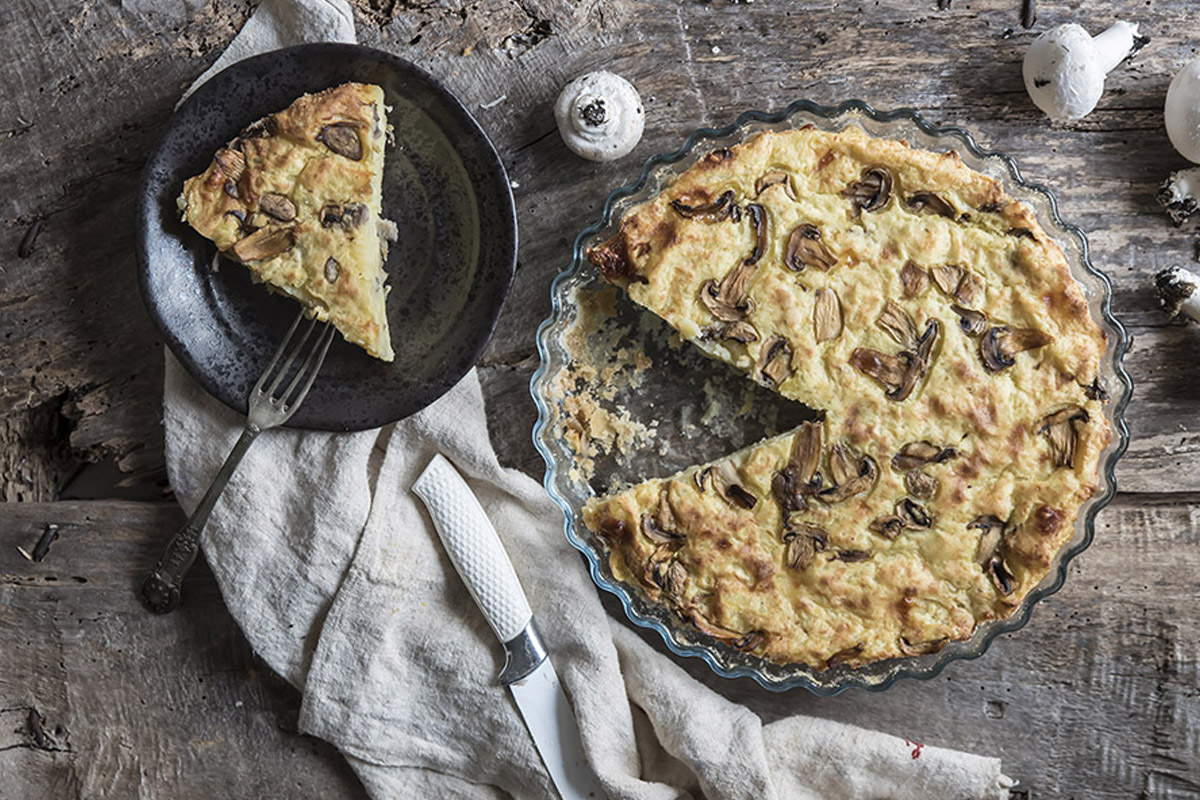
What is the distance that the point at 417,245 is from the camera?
3.62m

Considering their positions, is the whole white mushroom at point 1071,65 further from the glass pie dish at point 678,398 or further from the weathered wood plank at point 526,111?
the glass pie dish at point 678,398

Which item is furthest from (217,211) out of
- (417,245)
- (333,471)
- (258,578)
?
(258,578)

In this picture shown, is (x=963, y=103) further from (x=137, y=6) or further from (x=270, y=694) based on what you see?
(x=270, y=694)

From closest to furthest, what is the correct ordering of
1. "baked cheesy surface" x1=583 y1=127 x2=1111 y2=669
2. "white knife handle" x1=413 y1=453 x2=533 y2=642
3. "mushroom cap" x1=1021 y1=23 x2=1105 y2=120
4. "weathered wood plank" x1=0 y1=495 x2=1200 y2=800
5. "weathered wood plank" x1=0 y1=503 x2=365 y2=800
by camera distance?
"baked cheesy surface" x1=583 y1=127 x2=1111 y2=669 → "mushroom cap" x1=1021 y1=23 x2=1105 y2=120 → "white knife handle" x1=413 y1=453 x2=533 y2=642 → "weathered wood plank" x1=0 y1=495 x2=1200 y2=800 → "weathered wood plank" x1=0 y1=503 x2=365 y2=800

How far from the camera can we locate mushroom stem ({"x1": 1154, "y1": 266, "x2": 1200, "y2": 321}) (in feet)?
10.9

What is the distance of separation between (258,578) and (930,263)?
261cm

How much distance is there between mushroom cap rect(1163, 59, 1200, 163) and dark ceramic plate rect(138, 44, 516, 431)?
234 centimetres

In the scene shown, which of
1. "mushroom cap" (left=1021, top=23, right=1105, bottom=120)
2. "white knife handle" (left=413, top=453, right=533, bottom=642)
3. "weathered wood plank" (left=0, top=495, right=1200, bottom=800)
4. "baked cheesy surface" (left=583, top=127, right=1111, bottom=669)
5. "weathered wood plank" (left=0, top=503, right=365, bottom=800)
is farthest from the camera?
"weathered wood plank" (left=0, top=503, right=365, bottom=800)

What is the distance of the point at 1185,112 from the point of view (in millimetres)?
3307

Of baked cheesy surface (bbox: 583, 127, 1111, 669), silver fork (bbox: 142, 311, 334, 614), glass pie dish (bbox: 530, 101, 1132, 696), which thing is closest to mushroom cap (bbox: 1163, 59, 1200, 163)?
glass pie dish (bbox: 530, 101, 1132, 696)

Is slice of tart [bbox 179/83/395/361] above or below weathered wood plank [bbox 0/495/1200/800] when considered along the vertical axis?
above

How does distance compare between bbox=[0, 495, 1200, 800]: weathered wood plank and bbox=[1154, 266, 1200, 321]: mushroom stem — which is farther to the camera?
bbox=[0, 495, 1200, 800]: weathered wood plank

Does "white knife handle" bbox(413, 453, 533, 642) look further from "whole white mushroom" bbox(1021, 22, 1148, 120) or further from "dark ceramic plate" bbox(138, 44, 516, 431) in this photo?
"whole white mushroom" bbox(1021, 22, 1148, 120)

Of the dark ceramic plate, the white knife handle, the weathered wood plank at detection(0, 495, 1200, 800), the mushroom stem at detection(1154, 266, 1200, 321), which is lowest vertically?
the weathered wood plank at detection(0, 495, 1200, 800)
